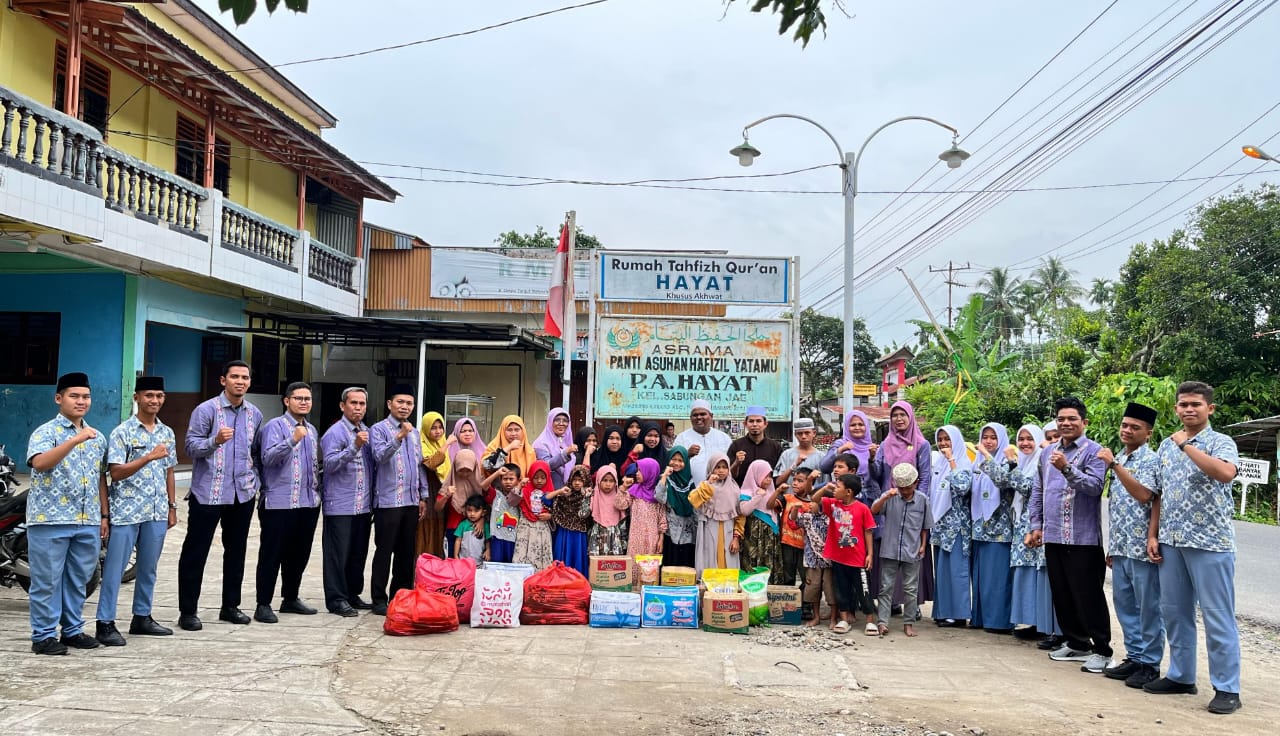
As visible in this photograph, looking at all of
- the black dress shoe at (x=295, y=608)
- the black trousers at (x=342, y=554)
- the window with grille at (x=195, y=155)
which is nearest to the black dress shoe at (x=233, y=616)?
the black dress shoe at (x=295, y=608)

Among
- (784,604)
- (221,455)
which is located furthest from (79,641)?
(784,604)

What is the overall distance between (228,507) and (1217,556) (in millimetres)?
5802

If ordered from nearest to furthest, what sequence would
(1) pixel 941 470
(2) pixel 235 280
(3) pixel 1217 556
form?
(3) pixel 1217 556 < (1) pixel 941 470 < (2) pixel 235 280

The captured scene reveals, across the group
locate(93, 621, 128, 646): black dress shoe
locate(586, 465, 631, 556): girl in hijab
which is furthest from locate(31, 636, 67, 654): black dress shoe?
locate(586, 465, 631, 556): girl in hijab

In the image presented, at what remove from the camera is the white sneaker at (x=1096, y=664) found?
532cm

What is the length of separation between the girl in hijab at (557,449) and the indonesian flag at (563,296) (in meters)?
2.83

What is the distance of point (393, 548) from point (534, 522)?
A: 1036mm

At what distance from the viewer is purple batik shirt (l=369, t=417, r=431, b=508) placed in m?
6.14

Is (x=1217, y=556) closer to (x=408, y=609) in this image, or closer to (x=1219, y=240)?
(x=408, y=609)

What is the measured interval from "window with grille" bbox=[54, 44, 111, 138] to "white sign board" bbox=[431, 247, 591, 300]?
695 centimetres

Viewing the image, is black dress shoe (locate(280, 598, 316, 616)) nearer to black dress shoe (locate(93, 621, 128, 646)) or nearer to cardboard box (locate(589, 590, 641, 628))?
black dress shoe (locate(93, 621, 128, 646))

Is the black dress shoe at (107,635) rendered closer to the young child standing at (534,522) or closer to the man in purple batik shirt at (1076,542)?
the young child standing at (534,522)

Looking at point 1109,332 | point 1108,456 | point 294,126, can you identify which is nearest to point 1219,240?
point 1109,332

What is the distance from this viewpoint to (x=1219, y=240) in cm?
1984
